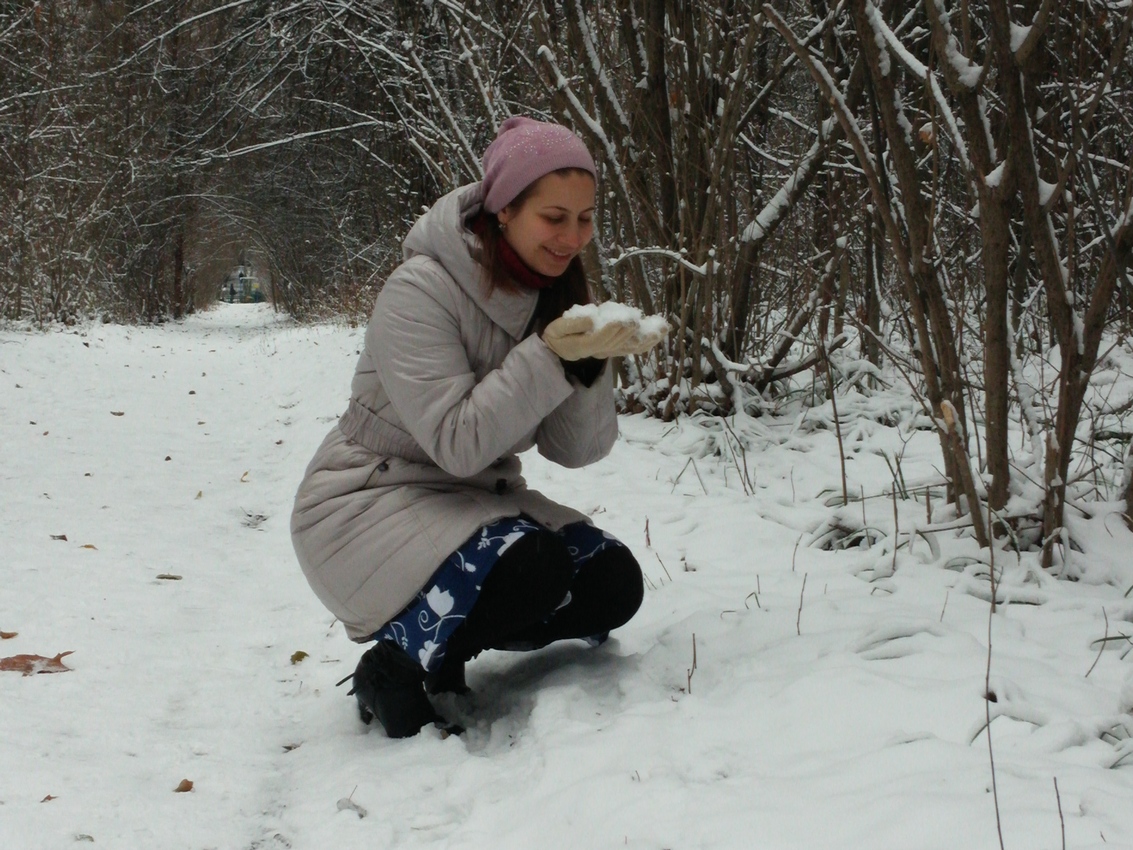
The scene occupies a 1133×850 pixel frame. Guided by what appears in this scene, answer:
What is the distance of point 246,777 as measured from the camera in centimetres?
187

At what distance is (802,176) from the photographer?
13.8 feet

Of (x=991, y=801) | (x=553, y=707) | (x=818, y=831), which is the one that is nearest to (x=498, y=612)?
(x=553, y=707)

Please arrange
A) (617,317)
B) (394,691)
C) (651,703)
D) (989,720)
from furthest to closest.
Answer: (394,691), (651,703), (617,317), (989,720)

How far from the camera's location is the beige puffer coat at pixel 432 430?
6.17 ft

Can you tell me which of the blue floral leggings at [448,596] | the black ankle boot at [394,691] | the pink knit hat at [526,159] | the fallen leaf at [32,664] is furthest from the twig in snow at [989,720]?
the fallen leaf at [32,664]

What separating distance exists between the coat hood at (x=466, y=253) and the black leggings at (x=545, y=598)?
463 mm

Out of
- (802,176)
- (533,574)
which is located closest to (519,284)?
(533,574)

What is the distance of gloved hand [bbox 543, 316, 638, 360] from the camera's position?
1.75 m

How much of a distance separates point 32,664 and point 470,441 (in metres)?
1.29

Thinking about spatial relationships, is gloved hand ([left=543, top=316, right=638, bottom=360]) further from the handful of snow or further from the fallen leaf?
the fallen leaf

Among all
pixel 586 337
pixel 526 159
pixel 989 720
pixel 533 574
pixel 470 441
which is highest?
pixel 526 159

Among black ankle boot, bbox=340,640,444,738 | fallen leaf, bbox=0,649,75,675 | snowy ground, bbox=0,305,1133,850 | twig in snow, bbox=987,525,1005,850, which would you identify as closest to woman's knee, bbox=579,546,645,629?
snowy ground, bbox=0,305,1133,850

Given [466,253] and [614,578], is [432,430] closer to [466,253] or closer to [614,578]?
[466,253]

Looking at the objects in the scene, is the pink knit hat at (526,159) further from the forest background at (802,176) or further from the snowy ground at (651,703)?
the snowy ground at (651,703)
